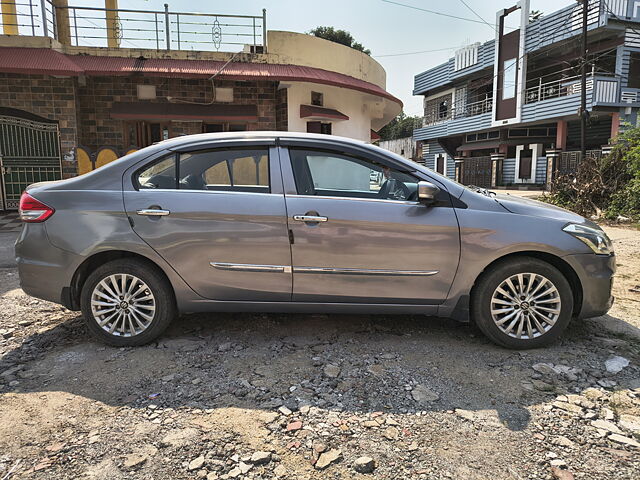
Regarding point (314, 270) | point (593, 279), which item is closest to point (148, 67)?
point (314, 270)

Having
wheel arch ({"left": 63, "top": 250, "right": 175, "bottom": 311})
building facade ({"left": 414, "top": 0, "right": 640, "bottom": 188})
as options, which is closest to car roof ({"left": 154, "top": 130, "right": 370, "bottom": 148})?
wheel arch ({"left": 63, "top": 250, "right": 175, "bottom": 311})

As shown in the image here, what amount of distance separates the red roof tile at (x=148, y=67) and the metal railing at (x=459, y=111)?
1987cm

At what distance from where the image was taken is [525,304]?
3.37m

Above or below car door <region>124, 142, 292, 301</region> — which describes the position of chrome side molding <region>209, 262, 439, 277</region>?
below

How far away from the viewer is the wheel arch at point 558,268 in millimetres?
3404

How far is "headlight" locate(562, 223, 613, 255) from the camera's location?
3377mm

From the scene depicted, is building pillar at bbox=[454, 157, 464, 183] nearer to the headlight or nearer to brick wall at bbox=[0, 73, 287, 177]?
brick wall at bbox=[0, 73, 287, 177]

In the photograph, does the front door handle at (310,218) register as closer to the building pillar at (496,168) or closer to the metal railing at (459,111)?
the building pillar at (496,168)

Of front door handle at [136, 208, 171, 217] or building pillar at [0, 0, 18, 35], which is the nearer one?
front door handle at [136, 208, 171, 217]

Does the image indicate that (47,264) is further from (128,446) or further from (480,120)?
(480,120)

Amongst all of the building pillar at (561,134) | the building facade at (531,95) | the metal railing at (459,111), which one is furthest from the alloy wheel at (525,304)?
the metal railing at (459,111)

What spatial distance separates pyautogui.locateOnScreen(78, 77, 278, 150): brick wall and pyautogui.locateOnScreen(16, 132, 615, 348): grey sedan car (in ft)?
31.6

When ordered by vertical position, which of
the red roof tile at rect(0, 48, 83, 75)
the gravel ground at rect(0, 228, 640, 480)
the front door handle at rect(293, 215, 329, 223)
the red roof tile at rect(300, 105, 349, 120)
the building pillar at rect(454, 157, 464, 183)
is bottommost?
the gravel ground at rect(0, 228, 640, 480)

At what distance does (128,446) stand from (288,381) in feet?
3.38
